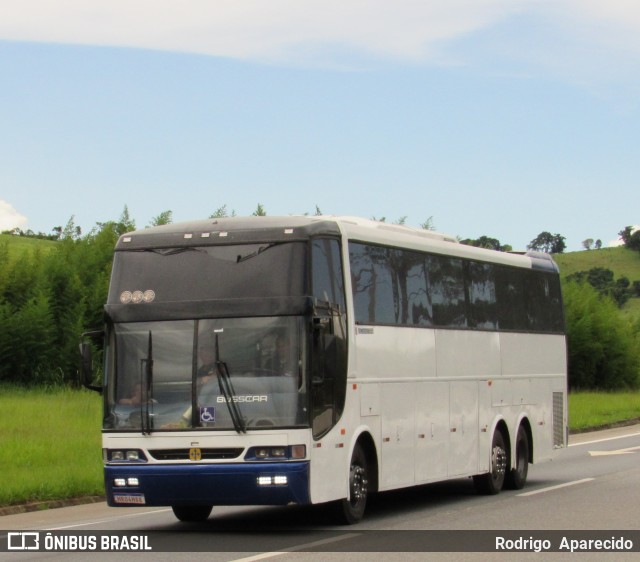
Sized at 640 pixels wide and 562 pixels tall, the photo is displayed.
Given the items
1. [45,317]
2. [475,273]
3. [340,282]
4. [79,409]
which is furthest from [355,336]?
[45,317]

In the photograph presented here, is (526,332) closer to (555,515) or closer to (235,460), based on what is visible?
(555,515)

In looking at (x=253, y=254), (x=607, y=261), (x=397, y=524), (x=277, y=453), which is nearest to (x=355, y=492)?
(x=397, y=524)

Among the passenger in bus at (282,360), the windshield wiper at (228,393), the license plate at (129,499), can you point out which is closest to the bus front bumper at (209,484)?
the license plate at (129,499)

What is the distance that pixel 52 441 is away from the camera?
27000 mm

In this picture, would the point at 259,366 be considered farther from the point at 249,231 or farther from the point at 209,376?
the point at 249,231

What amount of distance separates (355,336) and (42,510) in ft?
20.3

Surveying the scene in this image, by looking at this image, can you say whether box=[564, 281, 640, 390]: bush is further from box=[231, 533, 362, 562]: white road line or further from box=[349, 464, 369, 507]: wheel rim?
box=[231, 533, 362, 562]: white road line

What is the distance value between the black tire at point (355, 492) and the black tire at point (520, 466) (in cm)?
577

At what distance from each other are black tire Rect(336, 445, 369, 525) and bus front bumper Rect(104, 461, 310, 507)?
127cm

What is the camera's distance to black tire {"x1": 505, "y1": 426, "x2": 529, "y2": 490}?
21344 millimetres

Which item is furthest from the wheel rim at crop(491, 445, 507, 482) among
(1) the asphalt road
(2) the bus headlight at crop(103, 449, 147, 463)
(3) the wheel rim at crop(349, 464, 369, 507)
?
(2) the bus headlight at crop(103, 449, 147, 463)

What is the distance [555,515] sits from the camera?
53.9 ft

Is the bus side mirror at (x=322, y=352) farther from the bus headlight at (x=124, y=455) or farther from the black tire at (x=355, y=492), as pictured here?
the bus headlight at (x=124, y=455)

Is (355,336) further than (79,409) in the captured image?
No
